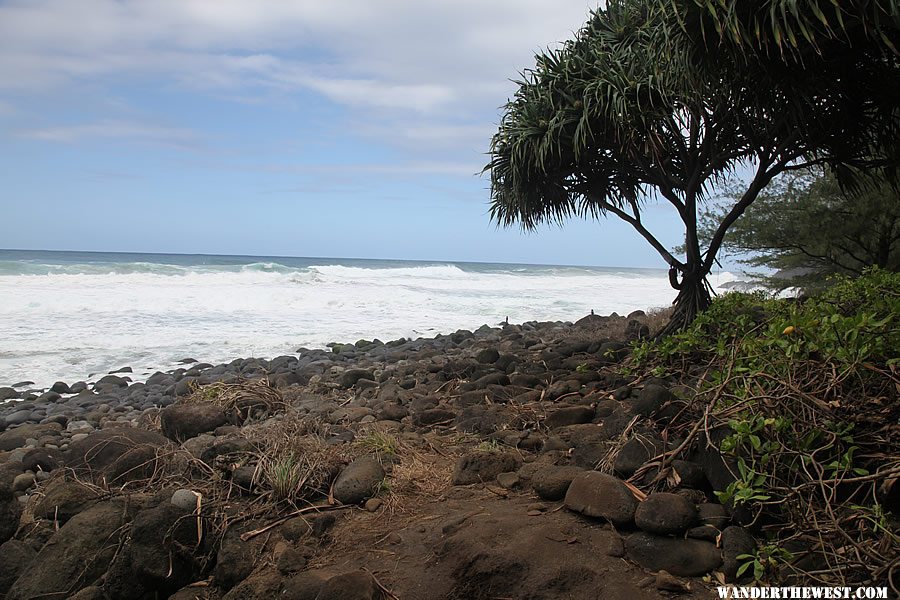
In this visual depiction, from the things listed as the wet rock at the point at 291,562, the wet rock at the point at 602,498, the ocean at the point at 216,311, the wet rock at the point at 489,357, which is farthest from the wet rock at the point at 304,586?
the ocean at the point at 216,311

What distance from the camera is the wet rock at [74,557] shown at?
2.99 m

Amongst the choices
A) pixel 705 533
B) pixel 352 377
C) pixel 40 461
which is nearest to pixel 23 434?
pixel 40 461

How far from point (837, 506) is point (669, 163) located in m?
5.94

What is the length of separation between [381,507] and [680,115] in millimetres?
5506

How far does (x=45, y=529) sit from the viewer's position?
3.46 metres

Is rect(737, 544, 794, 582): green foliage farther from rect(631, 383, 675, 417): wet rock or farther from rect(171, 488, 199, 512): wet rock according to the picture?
rect(171, 488, 199, 512): wet rock

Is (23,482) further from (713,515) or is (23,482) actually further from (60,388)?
(60,388)

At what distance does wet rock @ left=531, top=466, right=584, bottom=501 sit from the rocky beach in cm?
1

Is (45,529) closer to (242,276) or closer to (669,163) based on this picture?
(669,163)

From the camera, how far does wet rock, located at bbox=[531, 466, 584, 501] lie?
3.15 m

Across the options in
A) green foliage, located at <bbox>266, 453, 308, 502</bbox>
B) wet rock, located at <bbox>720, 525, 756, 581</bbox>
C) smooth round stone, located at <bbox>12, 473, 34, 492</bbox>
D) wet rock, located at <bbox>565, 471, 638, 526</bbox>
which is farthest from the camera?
smooth round stone, located at <bbox>12, 473, 34, 492</bbox>

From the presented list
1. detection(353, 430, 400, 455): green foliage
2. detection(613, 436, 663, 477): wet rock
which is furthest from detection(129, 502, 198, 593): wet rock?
detection(613, 436, 663, 477): wet rock

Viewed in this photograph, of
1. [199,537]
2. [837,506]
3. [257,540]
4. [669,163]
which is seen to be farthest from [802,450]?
[669,163]

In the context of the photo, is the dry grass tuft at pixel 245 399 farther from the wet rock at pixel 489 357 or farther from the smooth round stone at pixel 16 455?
the wet rock at pixel 489 357
